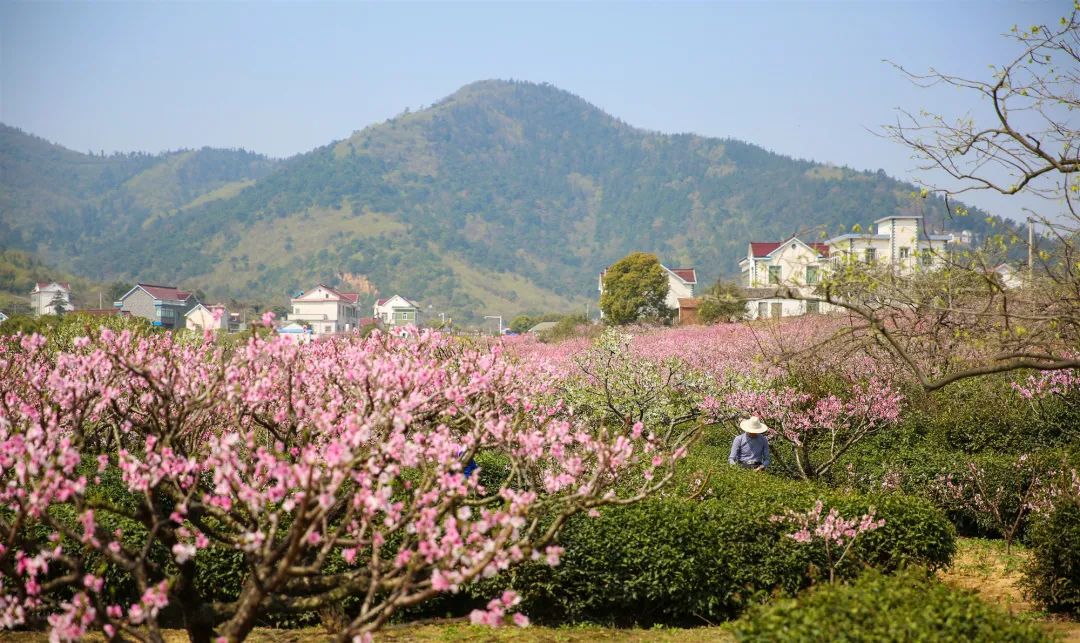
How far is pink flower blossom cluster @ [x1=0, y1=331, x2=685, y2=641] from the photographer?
526 cm

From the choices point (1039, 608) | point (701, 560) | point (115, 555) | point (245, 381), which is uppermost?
point (245, 381)

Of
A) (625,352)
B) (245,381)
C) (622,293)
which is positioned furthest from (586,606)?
(622,293)

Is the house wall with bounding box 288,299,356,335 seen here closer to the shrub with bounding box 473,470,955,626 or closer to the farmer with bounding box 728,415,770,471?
the farmer with bounding box 728,415,770,471

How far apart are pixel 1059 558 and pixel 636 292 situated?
58355mm

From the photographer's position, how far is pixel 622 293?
6812 cm

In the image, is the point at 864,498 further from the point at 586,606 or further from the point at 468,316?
the point at 468,316

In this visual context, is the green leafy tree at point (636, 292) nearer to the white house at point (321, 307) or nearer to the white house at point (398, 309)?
the white house at point (398, 309)

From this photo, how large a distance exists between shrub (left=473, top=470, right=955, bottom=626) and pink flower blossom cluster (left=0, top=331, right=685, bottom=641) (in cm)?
65

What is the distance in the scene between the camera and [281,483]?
5043 millimetres

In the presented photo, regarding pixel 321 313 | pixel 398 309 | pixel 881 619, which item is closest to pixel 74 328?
pixel 881 619

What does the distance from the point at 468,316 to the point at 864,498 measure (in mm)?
160758

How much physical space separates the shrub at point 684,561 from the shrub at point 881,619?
2.90m

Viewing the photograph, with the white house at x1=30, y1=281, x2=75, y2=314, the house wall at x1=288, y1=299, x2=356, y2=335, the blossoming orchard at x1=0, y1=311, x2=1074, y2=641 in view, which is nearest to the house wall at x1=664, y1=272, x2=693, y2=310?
the house wall at x1=288, y1=299, x2=356, y2=335

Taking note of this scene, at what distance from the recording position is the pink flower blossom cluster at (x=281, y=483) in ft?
17.3
